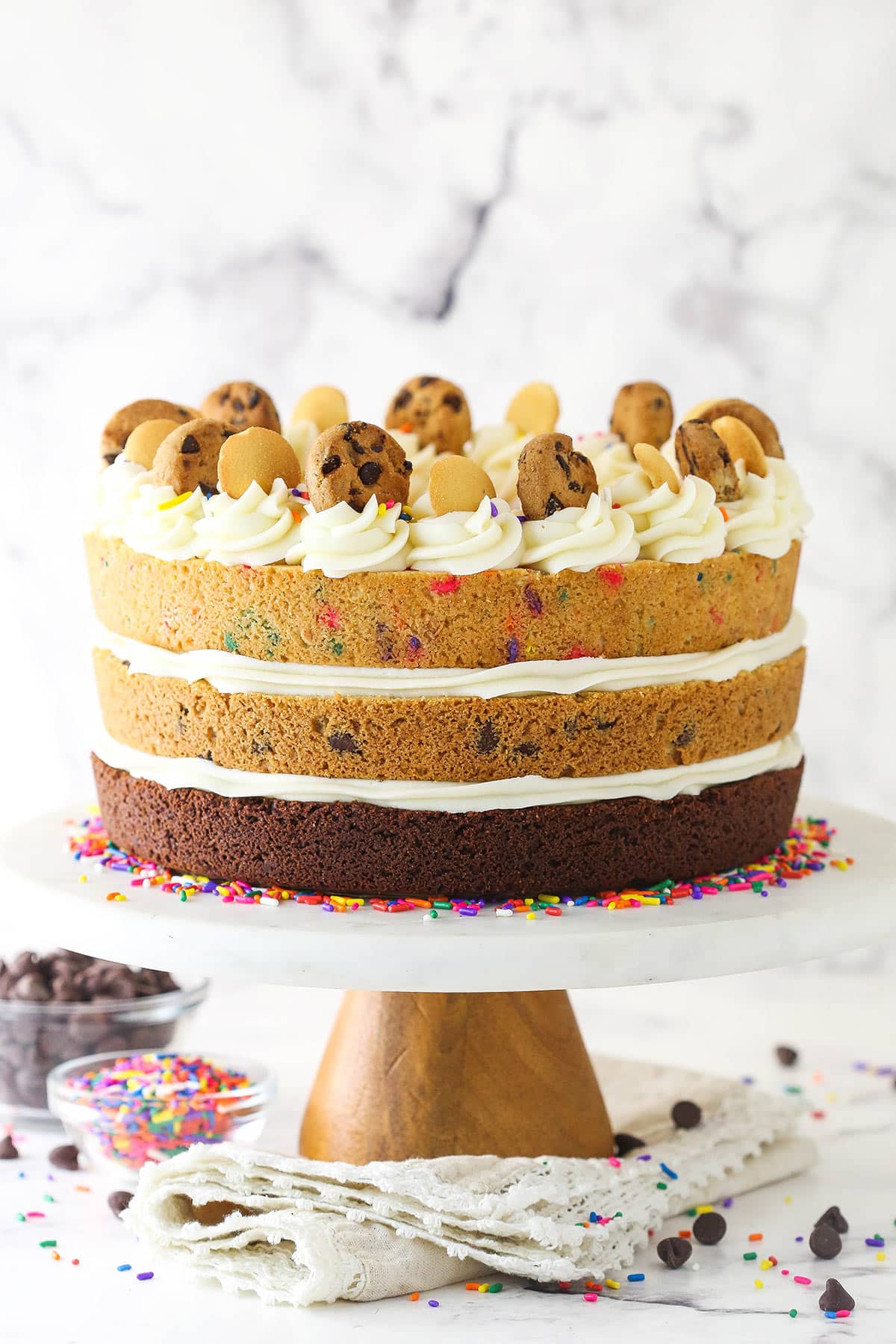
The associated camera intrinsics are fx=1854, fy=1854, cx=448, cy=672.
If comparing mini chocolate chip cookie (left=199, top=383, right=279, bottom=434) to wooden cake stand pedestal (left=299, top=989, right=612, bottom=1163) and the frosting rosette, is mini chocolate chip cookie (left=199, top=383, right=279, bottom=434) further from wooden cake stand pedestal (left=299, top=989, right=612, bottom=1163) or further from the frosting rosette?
wooden cake stand pedestal (left=299, top=989, right=612, bottom=1163)

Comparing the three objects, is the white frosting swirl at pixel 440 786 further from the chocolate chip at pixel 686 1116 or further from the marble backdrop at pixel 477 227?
the marble backdrop at pixel 477 227

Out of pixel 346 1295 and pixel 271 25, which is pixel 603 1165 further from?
pixel 271 25

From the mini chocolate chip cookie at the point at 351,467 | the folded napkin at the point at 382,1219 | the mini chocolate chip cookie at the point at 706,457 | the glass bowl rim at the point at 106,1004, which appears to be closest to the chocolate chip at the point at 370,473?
the mini chocolate chip cookie at the point at 351,467

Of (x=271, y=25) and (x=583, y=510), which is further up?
(x=271, y=25)

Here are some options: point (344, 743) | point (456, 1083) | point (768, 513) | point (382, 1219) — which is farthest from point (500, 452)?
point (382, 1219)

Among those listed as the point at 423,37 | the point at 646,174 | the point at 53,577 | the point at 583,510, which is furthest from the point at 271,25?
the point at 583,510

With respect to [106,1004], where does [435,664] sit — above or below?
above

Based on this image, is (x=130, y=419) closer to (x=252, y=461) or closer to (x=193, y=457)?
(x=193, y=457)

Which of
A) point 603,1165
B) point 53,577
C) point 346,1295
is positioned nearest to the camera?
point 346,1295
